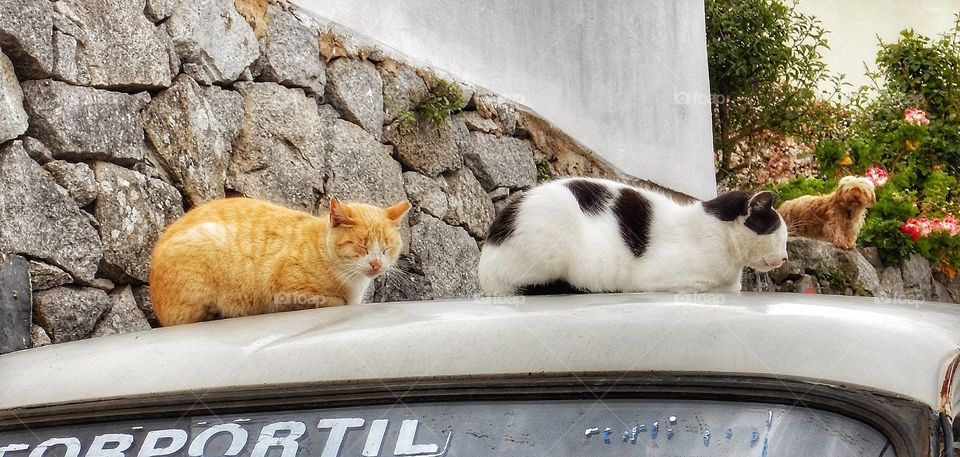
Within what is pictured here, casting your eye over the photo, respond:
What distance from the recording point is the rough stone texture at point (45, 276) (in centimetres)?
367

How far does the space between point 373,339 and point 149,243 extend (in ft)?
8.60

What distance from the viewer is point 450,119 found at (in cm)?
629

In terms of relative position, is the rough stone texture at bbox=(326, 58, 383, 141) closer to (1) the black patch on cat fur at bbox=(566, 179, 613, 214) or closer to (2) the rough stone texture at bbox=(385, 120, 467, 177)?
(2) the rough stone texture at bbox=(385, 120, 467, 177)

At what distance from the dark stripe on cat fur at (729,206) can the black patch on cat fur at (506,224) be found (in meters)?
0.63

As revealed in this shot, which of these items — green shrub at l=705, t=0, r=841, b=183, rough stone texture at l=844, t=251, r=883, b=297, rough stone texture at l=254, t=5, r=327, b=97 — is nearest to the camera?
rough stone texture at l=254, t=5, r=327, b=97

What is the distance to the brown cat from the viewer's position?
3.39 metres

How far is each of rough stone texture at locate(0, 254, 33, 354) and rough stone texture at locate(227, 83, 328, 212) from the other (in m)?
1.58

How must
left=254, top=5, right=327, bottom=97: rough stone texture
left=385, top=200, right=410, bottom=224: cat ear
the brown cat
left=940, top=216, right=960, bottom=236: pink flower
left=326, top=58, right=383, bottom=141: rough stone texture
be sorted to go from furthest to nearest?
left=940, top=216, right=960, bottom=236: pink flower < left=326, top=58, right=383, bottom=141: rough stone texture < left=254, top=5, right=327, bottom=97: rough stone texture < left=385, top=200, right=410, bottom=224: cat ear < the brown cat

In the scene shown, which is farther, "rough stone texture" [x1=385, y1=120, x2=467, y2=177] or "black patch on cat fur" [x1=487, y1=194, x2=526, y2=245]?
"rough stone texture" [x1=385, y1=120, x2=467, y2=177]

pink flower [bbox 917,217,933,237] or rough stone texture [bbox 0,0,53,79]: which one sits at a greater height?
rough stone texture [bbox 0,0,53,79]

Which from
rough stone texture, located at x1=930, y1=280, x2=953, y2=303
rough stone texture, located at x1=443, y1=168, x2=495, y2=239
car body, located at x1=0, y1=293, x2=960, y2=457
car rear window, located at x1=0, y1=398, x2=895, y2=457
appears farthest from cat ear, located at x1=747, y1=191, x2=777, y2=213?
rough stone texture, located at x1=930, y1=280, x2=953, y2=303

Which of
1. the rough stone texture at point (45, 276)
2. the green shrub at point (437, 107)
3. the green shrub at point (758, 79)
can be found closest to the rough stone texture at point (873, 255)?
the green shrub at point (758, 79)

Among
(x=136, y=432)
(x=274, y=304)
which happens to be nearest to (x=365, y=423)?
(x=136, y=432)

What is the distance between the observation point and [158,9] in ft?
14.3
